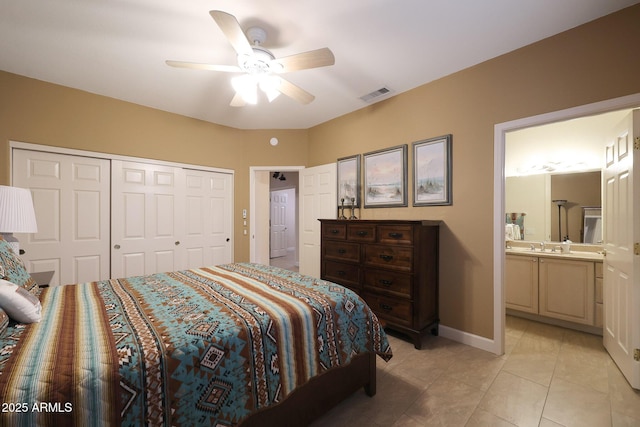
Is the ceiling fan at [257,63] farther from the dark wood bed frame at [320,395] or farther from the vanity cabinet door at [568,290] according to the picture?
the vanity cabinet door at [568,290]

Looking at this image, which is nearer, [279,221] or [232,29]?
[232,29]

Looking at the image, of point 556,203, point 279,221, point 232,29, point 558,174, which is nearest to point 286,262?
point 279,221

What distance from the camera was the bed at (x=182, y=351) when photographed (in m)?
0.85

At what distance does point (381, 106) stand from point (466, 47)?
1.15 metres

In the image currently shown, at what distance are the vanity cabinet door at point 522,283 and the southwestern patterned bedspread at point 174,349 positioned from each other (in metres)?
2.39

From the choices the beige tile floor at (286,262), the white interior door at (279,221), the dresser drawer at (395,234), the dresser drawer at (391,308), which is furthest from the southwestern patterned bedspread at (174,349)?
the white interior door at (279,221)

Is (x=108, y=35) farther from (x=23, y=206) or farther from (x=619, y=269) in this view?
(x=619, y=269)

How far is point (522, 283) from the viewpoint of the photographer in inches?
126

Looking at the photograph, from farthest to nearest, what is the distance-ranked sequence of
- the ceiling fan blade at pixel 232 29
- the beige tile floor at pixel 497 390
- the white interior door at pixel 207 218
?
the white interior door at pixel 207 218 → the beige tile floor at pixel 497 390 → the ceiling fan blade at pixel 232 29

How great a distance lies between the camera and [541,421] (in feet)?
5.25

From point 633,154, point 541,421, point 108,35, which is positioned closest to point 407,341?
point 541,421

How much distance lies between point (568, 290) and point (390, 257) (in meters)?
2.07

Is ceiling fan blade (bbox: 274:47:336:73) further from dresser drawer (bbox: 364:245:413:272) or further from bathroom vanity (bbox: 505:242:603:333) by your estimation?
bathroom vanity (bbox: 505:242:603:333)

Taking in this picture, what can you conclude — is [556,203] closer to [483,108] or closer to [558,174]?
[558,174]
